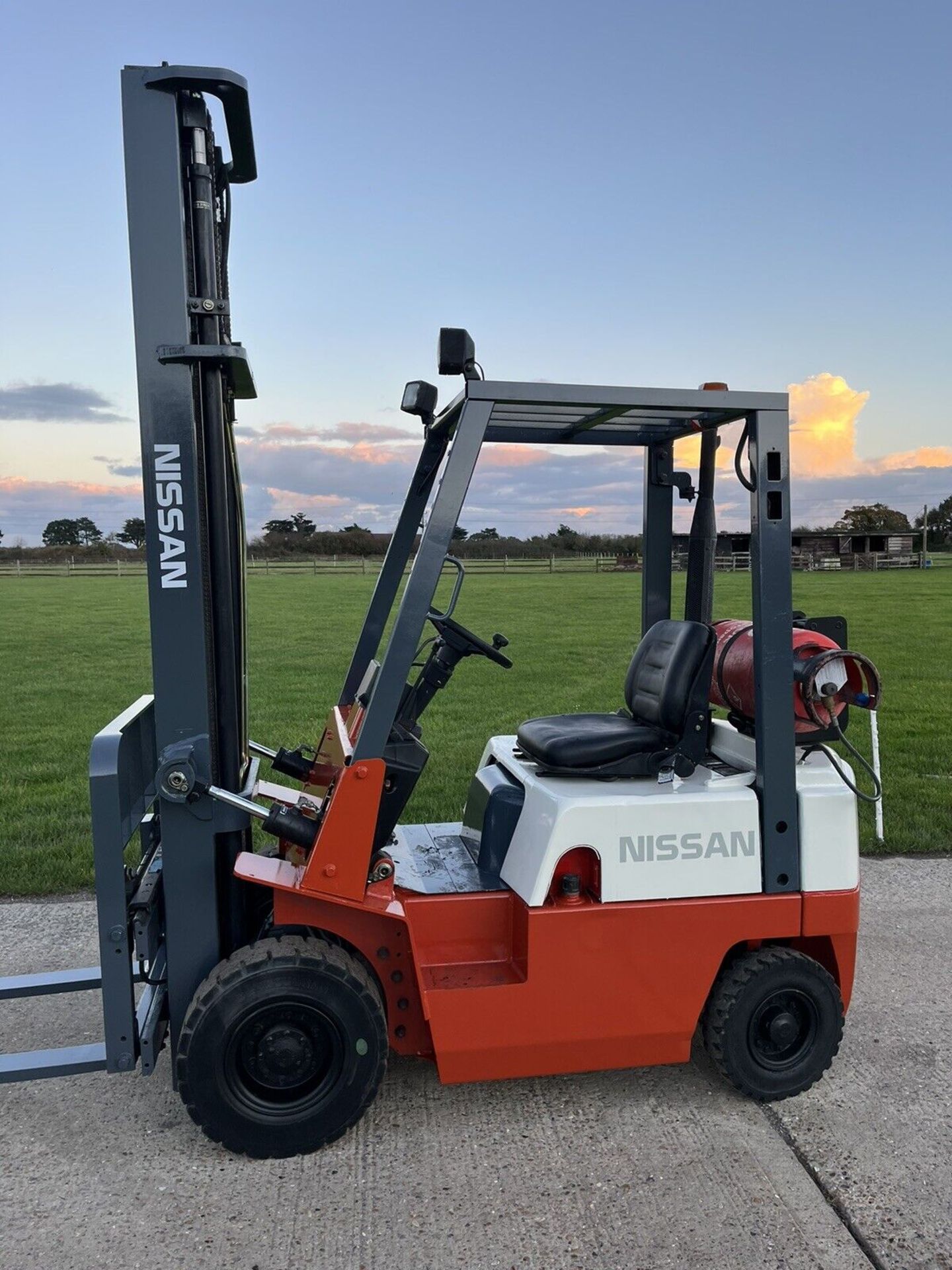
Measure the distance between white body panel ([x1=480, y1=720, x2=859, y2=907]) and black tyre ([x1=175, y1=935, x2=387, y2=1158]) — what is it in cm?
74

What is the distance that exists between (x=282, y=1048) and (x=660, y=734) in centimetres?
181

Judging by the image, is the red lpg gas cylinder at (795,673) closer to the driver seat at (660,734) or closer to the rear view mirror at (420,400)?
the driver seat at (660,734)

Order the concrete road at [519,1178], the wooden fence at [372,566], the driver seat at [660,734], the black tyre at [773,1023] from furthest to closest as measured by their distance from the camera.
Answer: the wooden fence at [372,566]
the driver seat at [660,734]
the black tyre at [773,1023]
the concrete road at [519,1178]

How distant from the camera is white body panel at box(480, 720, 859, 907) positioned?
3.63 m

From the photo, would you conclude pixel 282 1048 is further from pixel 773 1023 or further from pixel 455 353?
pixel 455 353

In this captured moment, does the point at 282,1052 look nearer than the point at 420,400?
Yes

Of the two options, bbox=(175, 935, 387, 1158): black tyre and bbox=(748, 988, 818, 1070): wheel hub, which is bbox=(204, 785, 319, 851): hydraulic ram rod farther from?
bbox=(748, 988, 818, 1070): wheel hub

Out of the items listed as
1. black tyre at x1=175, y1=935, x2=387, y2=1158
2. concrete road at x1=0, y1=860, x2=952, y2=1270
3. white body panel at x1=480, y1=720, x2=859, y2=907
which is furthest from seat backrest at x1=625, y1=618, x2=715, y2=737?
black tyre at x1=175, y1=935, x2=387, y2=1158

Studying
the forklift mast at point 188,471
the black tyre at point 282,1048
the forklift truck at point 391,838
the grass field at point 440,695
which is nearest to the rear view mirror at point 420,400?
the forklift truck at point 391,838

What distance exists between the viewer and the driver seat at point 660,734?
3891mm

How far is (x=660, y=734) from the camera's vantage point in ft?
13.0

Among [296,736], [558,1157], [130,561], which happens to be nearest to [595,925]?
[558,1157]

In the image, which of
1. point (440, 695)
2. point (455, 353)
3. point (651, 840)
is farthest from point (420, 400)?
point (440, 695)

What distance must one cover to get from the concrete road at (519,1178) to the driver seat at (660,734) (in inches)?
49.0
